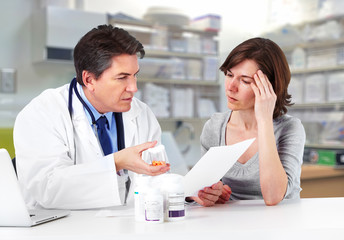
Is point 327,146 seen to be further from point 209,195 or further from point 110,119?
point 209,195

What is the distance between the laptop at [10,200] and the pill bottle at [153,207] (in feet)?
0.92

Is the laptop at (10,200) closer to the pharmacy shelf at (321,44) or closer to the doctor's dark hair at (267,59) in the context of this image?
the doctor's dark hair at (267,59)

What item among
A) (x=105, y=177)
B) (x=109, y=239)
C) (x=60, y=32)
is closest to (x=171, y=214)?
(x=109, y=239)

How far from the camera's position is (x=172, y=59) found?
526 cm

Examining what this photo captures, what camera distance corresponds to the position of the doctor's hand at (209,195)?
1547 mm

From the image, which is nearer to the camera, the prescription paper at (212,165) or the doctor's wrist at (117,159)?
the prescription paper at (212,165)

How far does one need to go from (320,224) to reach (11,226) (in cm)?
77

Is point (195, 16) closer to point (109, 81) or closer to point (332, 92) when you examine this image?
point (332, 92)

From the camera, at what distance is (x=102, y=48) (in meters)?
1.76

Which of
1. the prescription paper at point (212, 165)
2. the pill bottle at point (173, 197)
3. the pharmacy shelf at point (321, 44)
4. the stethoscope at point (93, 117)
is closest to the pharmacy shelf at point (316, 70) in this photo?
the pharmacy shelf at point (321, 44)

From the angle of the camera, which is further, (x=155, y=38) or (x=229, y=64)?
(x=155, y=38)

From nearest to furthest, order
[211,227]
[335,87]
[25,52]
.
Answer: [211,227] → [25,52] → [335,87]

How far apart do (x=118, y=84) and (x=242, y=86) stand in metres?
0.47

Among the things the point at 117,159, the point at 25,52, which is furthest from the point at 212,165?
the point at 25,52
